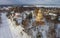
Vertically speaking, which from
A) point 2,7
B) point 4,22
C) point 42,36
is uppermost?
point 2,7

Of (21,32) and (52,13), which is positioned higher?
(52,13)

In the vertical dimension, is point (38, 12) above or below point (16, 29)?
above

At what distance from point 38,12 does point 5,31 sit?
41cm

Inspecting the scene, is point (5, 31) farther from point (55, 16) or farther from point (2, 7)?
point (55, 16)

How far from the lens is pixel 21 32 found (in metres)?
1.59

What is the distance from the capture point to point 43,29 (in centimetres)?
159

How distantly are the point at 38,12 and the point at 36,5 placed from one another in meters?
0.08

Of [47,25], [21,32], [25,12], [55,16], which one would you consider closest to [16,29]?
[21,32]

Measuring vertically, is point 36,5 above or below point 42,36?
above

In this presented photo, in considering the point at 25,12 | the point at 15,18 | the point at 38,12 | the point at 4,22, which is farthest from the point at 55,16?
the point at 4,22

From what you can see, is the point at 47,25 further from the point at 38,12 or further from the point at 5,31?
the point at 5,31

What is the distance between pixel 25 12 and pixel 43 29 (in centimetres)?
27

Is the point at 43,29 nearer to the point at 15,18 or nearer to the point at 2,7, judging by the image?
the point at 15,18

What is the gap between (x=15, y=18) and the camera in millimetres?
1637
